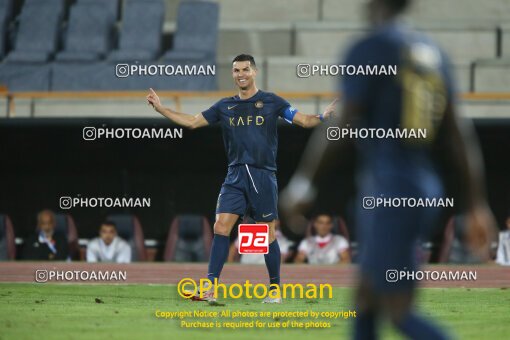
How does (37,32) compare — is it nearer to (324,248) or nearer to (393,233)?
(324,248)

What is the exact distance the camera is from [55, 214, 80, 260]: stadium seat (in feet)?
53.5

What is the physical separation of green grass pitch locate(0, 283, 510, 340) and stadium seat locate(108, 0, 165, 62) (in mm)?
9671

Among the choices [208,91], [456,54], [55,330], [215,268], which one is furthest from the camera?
[456,54]

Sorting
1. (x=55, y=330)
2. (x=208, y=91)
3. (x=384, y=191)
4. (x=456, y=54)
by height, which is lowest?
(x=55, y=330)

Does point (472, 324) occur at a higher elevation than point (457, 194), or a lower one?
lower

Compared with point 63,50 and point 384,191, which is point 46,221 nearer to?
point 63,50

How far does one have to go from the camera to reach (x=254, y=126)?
9.34 metres

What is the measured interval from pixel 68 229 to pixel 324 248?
3.57 meters

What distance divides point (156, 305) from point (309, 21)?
520 inches

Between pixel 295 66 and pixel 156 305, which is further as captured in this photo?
pixel 295 66

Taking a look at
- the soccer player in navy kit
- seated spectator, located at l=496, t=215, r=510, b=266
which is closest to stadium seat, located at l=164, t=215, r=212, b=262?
seated spectator, located at l=496, t=215, r=510, b=266

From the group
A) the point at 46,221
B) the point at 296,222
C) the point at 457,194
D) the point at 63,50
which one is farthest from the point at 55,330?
the point at 63,50

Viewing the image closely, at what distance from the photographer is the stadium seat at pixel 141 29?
2094cm

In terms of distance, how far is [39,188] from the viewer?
1673 centimetres
